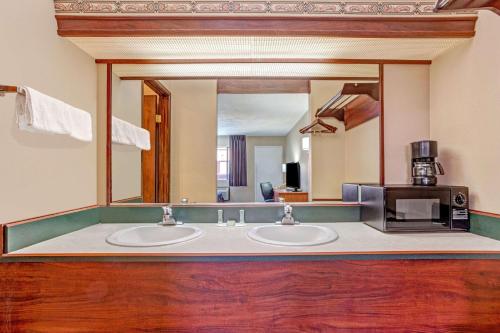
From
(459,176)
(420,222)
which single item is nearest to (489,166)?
(459,176)

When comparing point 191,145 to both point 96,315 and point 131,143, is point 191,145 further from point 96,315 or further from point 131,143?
point 96,315

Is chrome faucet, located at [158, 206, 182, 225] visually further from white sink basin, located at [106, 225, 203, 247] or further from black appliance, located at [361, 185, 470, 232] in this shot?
black appliance, located at [361, 185, 470, 232]

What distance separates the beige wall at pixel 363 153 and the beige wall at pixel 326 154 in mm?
48

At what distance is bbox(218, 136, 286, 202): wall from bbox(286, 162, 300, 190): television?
0.14 metres

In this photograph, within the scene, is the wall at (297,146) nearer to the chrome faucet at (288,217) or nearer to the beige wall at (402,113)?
the chrome faucet at (288,217)

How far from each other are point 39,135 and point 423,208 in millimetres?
2038

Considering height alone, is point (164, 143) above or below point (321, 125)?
below

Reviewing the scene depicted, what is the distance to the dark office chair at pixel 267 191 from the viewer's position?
182 centimetres

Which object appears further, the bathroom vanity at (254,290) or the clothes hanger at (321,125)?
the clothes hanger at (321,125)

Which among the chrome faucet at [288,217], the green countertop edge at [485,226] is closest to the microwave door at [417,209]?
the green countertop edge at [485,226]

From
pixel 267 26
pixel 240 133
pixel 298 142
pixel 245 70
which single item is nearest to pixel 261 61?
pixel 245 70

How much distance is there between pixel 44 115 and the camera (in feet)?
3.73

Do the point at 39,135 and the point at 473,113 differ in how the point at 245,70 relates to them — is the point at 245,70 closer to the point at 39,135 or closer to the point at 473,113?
the point at 39,135

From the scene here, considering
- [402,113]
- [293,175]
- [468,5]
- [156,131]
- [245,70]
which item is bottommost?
[293,175]
